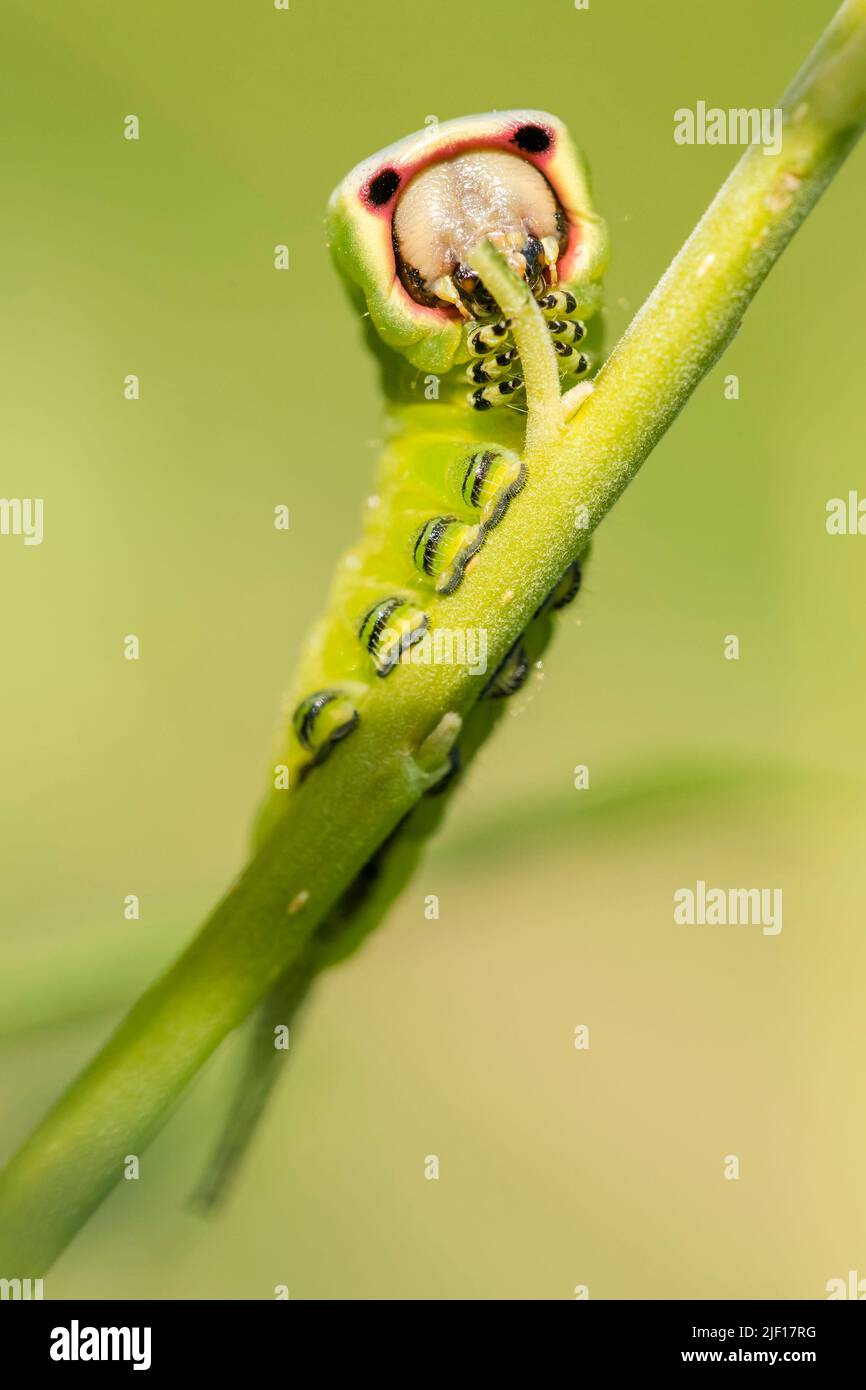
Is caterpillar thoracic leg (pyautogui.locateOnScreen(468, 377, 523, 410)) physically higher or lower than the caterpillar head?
lower

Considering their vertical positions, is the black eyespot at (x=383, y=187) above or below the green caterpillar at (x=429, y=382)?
above

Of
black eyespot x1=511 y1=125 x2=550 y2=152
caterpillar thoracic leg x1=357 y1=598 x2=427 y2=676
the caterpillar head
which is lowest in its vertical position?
caterpillar thoracic leg x1=357 y1=598 x2=427 y2=676

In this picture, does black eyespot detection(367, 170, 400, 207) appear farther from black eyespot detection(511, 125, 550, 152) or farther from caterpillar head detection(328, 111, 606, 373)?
black eyespot detection(511, 125, 550, 152)

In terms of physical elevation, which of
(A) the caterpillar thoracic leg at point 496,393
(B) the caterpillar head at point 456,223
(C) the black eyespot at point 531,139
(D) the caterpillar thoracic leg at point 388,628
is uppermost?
(C) the black eyespot at point 531,139

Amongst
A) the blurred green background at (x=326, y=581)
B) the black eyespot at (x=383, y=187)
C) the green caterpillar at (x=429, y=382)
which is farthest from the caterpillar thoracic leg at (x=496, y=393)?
the blurred green background at (x=326, y=581)

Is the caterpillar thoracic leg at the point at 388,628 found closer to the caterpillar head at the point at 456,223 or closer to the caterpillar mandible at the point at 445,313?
the caterpillar mandible at the point at 445,313

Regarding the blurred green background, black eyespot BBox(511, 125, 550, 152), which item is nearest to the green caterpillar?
black eyespot BBox(511, 125, 550, 152)

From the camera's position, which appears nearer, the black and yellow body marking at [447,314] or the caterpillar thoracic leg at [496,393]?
the black and yellow body marking at [447,314]
